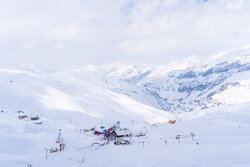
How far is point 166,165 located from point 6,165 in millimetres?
21670

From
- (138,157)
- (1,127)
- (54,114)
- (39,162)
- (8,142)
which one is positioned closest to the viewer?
(138,157)

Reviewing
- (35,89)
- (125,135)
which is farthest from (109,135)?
(35,89)

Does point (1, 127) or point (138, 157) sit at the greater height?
point (1, 127)

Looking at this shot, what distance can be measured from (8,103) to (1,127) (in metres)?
52.5

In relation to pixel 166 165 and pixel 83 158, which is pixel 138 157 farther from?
pixel 83 158

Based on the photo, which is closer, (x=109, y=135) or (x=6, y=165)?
(x=6, y=165)

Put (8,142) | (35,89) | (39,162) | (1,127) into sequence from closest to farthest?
(39,162) < (8,142) < (1,127) < (35,89)

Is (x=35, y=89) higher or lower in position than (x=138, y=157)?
higher

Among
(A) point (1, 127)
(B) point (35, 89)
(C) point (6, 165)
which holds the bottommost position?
(C) point (6, 165)

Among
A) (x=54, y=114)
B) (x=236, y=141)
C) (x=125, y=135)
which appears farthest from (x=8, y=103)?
(x=236, y=141)

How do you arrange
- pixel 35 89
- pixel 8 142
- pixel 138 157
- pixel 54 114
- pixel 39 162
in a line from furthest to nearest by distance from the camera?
pixel 35 89 < pixel 54 114 < pixel 8 142 < pixel 39 162 < pixel 138 157

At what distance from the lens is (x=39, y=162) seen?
2944 cm

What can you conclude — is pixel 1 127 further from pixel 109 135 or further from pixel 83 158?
pixel 83 158

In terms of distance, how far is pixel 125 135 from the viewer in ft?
170
